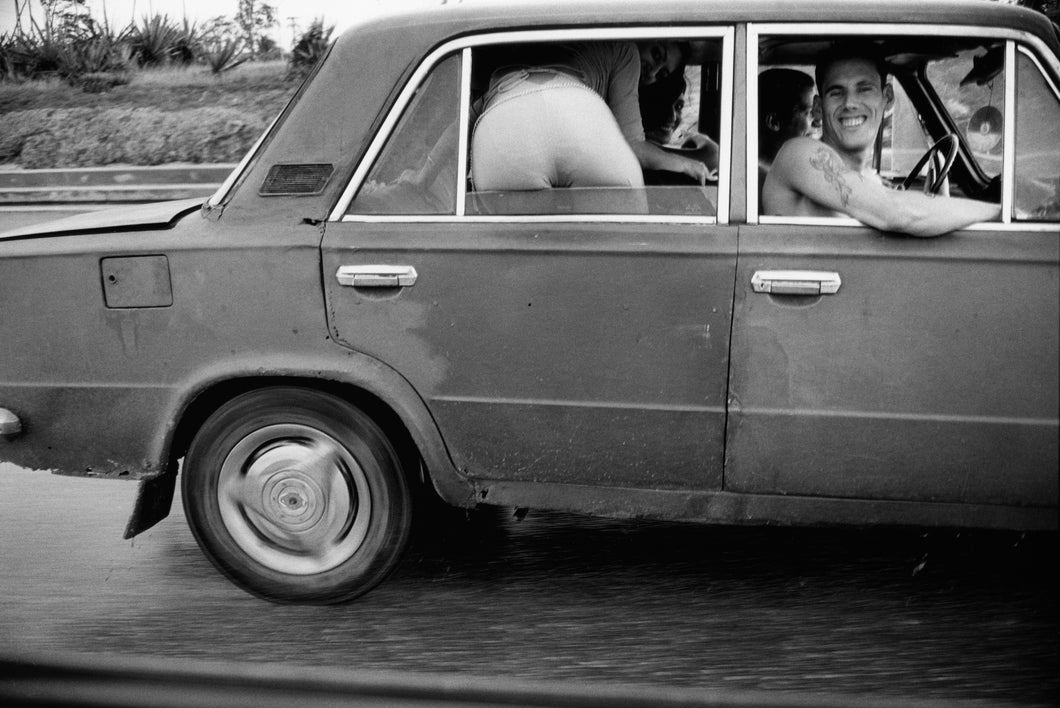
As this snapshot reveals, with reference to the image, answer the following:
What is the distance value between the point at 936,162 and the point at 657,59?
1156 mm

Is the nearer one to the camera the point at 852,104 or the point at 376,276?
the point at 376,276

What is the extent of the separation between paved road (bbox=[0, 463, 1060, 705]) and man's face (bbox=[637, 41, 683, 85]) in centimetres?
160

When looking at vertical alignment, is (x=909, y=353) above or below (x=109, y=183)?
below

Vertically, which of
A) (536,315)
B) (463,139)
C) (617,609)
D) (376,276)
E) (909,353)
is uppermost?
(463,139)

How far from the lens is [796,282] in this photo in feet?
8.76

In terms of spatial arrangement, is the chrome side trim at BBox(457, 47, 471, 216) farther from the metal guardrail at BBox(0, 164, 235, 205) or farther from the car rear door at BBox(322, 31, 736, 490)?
the metal guardrail at BBox(0, 164, 235, 205)

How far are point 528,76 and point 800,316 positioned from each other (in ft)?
3.36

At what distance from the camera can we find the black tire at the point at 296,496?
299cm

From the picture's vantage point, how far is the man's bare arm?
8.68ft

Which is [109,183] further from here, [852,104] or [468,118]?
[852,104]

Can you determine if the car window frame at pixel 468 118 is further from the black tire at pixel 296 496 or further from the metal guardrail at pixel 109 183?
the metal guardrail at pixel 109 183

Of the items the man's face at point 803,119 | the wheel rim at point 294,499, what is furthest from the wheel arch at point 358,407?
the man's face at point 803,119

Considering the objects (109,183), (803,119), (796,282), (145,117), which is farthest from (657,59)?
(145,117)

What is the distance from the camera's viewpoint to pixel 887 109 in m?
3.36
